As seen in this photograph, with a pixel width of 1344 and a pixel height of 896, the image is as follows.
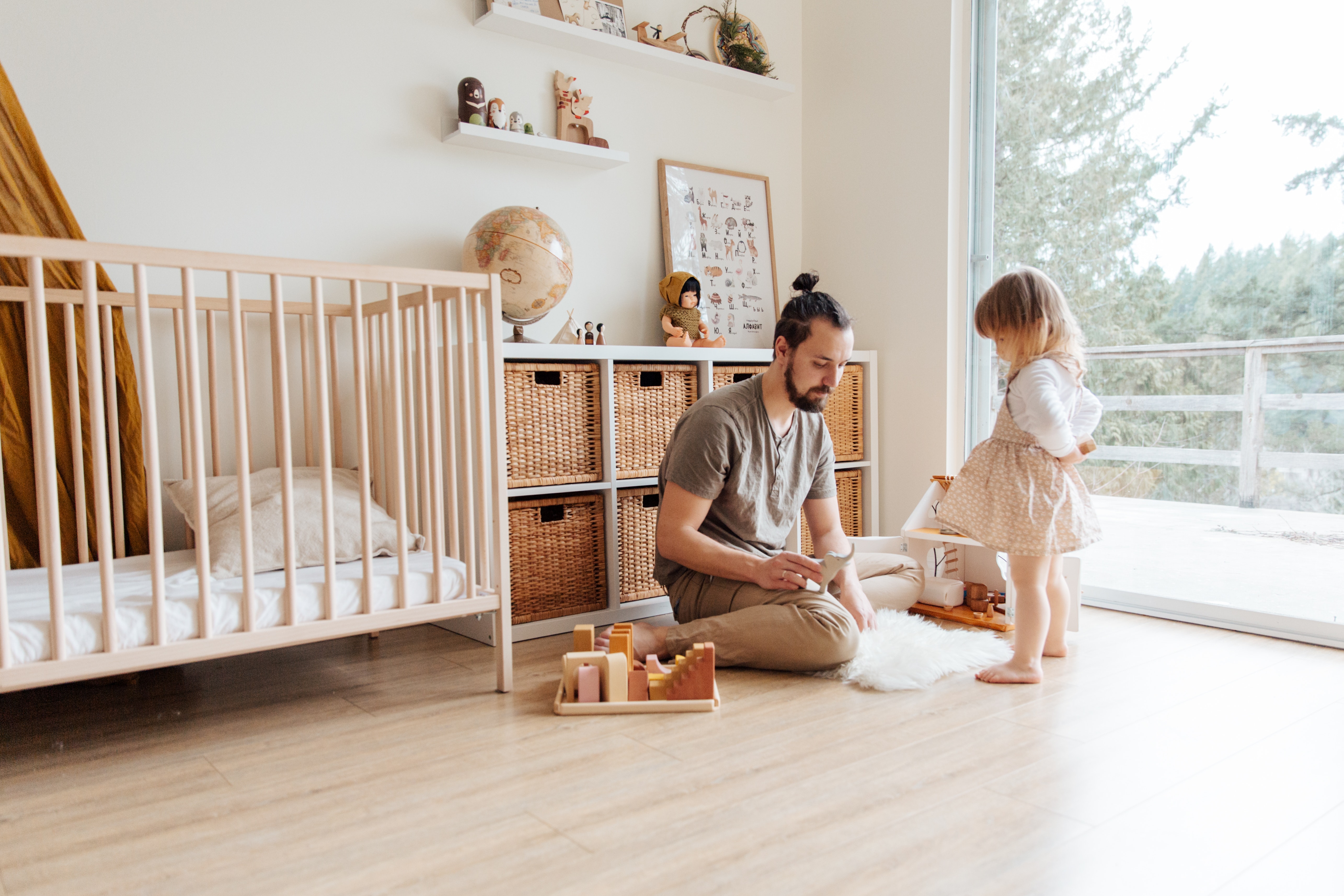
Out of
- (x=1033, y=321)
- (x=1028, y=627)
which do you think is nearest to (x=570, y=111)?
(x=1033, y=321)

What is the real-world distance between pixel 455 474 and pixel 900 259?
5.96 feet

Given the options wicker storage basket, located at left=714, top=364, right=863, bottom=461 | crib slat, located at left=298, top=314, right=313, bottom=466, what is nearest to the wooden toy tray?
crib slat, located at left=298, top=314, right=313, bottom=466

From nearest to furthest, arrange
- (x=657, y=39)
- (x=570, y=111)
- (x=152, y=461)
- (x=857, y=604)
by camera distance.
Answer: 1. (x=152, y=461)
2. (x=857, y=604)
3. (x=570, y=111)
4. (x=657, y=39)

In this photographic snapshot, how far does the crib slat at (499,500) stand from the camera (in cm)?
178

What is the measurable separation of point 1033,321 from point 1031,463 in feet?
0.99

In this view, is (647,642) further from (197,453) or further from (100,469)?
(100,469)

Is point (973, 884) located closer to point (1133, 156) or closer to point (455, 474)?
point (455, 474)

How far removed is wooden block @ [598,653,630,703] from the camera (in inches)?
65.9

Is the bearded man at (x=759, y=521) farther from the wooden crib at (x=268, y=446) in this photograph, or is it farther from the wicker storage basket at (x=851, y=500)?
the wicker storage basket at (x=851, y=500)

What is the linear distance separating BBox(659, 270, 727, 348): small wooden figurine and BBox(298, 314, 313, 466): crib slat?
3.41ft

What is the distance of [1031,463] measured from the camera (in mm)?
1911

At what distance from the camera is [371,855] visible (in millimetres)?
1133

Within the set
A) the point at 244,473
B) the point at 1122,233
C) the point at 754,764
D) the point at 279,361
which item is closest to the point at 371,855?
the point at 754,764

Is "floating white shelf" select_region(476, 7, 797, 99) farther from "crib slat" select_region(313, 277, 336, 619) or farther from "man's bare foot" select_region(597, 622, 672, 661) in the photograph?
"man's bare foot" select_region(597, 622, 672, 661)
